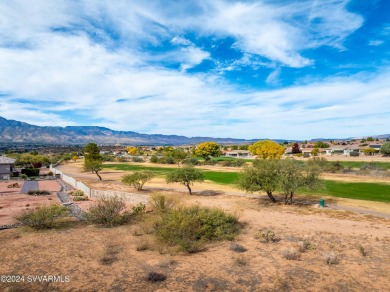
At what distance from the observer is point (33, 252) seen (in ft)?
52.2

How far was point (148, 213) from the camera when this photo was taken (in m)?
25.6

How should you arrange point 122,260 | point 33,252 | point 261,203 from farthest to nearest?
point 261,203 → point 33,252 → point 122,260

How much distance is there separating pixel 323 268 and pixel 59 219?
64.6 ft

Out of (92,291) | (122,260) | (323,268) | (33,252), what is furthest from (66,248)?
(323,268)

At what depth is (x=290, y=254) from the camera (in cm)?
1505

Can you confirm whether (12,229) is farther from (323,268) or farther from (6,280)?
(323,268)

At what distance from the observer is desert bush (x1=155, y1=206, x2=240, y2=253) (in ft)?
55.5

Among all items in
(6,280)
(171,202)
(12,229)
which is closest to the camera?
(6,280)

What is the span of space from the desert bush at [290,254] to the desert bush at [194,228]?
3.75m

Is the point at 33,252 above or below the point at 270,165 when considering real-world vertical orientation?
below

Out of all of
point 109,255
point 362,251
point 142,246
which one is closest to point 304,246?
point 362,251

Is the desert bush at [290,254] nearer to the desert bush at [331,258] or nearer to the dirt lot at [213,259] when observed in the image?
the dirt lot at [213,259]

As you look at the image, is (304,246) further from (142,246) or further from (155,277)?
(142,246)

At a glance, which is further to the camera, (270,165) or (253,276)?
(270,165)
